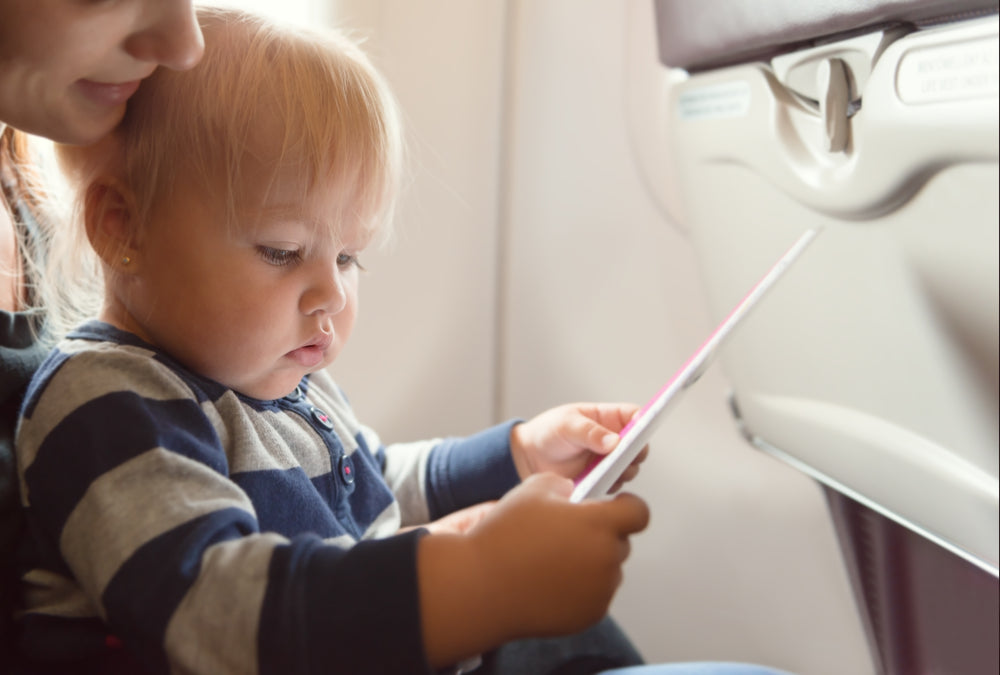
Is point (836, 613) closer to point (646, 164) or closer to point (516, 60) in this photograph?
point (646, 164)

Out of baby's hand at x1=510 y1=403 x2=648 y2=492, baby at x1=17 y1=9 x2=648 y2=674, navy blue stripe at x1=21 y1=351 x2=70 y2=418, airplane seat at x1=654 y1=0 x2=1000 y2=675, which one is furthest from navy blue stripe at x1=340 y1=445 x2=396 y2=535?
airplane seat at x1=654 y1=0 x2=1000 y2=675

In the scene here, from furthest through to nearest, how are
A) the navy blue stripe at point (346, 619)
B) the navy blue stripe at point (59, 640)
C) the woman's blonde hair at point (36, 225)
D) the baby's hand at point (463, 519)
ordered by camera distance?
1. the baby's hand at point (463, 519)
2. the woman's blonde hair at point (36, 225)
3. the navy blue stripe at point (59, 640)
4. the navy blue stripe at point (346, 619)

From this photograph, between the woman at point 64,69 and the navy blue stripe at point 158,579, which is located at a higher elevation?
the woman at point 64,69

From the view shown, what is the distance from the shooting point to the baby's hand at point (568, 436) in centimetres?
69

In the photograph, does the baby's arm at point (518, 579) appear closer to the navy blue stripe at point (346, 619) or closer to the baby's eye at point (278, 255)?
the navy blue stripe at point (346, 619)

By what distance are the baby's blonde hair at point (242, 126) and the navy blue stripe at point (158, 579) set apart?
20 centimetres

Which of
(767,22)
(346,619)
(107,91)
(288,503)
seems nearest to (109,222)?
(107,91)

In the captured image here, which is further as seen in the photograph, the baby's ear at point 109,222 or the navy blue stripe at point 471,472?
the navy blue stripe at point 471,472

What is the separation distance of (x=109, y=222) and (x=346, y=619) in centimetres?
31

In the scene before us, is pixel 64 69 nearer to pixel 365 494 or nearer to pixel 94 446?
pixel 94 446

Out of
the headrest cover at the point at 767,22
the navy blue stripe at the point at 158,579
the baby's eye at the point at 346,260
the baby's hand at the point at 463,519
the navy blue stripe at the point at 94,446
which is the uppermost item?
the headrest cover at the point at 767,22

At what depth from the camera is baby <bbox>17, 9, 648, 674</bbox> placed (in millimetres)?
437

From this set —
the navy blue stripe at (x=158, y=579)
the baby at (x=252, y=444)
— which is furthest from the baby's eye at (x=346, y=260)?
the navy blue stripe at (x=158, y=579)

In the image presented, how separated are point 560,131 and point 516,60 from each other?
0.32ft
